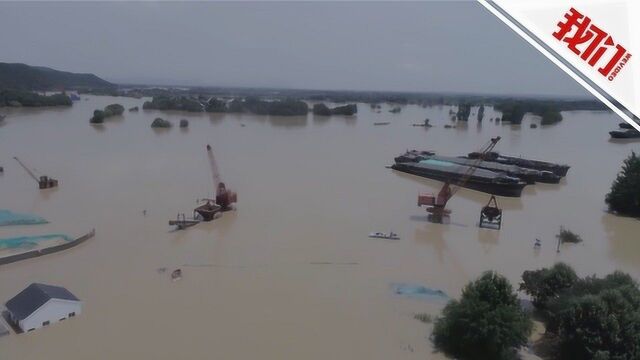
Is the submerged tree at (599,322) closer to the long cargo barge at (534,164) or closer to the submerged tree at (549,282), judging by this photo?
the submerged tree at (549,282)

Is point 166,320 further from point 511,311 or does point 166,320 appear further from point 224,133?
point 224,133

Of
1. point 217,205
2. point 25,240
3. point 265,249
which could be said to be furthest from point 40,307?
point 217,205

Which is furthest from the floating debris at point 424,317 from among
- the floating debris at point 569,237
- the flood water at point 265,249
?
the floating debris at point 569,237

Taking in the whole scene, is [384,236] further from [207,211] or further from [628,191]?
[628,191]

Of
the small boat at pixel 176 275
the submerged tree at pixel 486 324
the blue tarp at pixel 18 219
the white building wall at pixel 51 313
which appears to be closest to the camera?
the submerged tree at pixel 486 324

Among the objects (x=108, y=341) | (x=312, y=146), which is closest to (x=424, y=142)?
(x=312, y=146)

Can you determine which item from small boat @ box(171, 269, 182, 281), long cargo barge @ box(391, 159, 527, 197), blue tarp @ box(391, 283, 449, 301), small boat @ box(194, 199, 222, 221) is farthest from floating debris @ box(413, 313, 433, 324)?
long cargo barge @ box(391, 159, 527, 197)

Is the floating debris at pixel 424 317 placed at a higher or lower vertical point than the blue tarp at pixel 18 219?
lower
